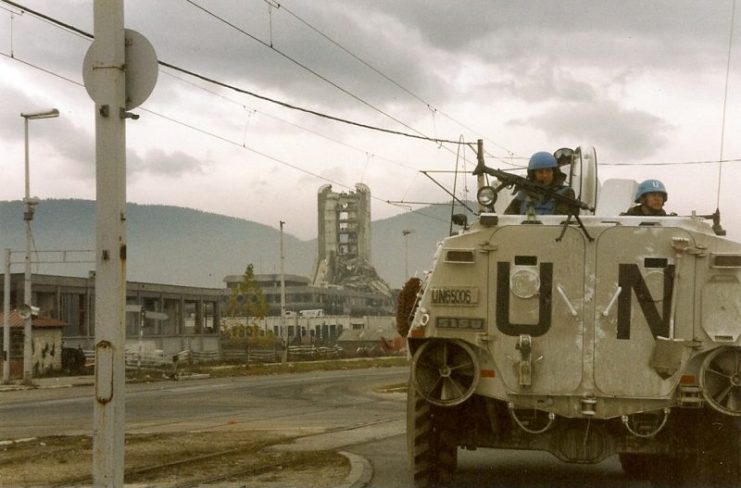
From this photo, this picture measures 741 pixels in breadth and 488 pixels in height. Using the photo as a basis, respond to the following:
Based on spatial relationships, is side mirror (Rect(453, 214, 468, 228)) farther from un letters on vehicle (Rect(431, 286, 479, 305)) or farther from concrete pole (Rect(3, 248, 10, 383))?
concrete pole (Rect(3, 248, 10, 383))

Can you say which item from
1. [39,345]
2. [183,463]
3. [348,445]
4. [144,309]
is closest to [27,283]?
[39,345]

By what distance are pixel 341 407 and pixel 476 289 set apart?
1766 centimetres

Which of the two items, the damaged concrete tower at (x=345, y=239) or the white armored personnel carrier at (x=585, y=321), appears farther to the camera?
the damaged concrete tower at (x=345, y=239)

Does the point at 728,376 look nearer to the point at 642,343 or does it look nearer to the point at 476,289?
the point at 642,343

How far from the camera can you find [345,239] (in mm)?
162625

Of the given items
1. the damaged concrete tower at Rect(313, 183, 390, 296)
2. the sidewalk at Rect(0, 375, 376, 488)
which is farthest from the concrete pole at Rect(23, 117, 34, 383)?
the damaged concrete tower at Rect(313, 183, 390, 296)

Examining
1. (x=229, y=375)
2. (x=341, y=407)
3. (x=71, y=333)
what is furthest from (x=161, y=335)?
(x=341, y=407)

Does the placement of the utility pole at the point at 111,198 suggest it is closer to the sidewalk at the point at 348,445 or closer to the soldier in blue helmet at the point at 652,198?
the sidewalk at the point at 348,445

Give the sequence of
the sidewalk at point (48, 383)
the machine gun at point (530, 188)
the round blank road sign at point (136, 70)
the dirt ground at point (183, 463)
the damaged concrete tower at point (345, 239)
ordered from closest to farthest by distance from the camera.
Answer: the round blank road sign at point (136, 70) < the machine gun at point (530, 188) < the dirt ground at point (183, 463) < the sidewalk at point (48, 383) < the damaged concrete tower at point (345, 239)

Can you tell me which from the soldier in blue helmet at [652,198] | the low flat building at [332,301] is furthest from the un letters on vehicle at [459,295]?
the low flat building at [332,301]

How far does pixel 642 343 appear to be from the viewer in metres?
8.78

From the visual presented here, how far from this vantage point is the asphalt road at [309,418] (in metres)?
11.5

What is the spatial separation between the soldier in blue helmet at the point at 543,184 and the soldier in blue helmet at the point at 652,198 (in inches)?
26.7

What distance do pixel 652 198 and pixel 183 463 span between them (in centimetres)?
593
